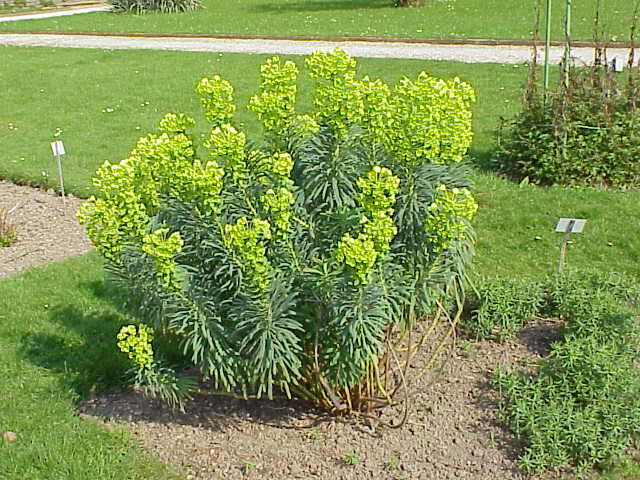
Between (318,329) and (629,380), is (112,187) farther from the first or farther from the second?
(629,380)

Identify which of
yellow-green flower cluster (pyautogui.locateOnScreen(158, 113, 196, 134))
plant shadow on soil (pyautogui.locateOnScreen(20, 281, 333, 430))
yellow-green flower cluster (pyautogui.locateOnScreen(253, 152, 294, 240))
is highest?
yellow-green flower cluster (pyautogui.locateOnScreen(158, 113, 196, 134))

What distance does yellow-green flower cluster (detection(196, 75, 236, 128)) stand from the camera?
12.1ft

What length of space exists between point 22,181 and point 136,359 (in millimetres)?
5080

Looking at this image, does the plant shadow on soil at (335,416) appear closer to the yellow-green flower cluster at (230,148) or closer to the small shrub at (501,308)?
the small shrub at (501,308)

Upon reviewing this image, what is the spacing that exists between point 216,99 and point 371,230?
1026mm

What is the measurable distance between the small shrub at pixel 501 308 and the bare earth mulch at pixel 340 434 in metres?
0.10

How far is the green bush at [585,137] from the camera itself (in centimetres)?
695

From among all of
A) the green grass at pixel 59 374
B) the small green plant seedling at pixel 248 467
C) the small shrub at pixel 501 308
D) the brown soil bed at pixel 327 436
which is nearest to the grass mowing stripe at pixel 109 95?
the green grass at pixel 59 374

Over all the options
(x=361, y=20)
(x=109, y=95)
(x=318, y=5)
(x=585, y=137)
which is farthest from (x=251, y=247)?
(x=318, y=5)

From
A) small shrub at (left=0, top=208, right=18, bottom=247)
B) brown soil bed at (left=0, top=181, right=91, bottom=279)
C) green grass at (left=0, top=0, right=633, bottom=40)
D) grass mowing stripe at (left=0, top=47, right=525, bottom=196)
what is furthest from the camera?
green grass at (left=0, top=0, right=633, bottom=40)

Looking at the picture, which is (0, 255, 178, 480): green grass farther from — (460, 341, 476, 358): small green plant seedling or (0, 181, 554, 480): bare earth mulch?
(460, 341, 476, 358): small green plant seedling

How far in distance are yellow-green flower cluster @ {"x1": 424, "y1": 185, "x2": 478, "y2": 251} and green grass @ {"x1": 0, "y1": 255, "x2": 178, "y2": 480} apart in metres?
1.57

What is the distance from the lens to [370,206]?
330 centimetres

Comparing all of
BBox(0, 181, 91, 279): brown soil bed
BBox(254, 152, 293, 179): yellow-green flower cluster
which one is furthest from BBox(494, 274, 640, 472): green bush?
BBox(0, 181, 91, 279): brown soil bed
